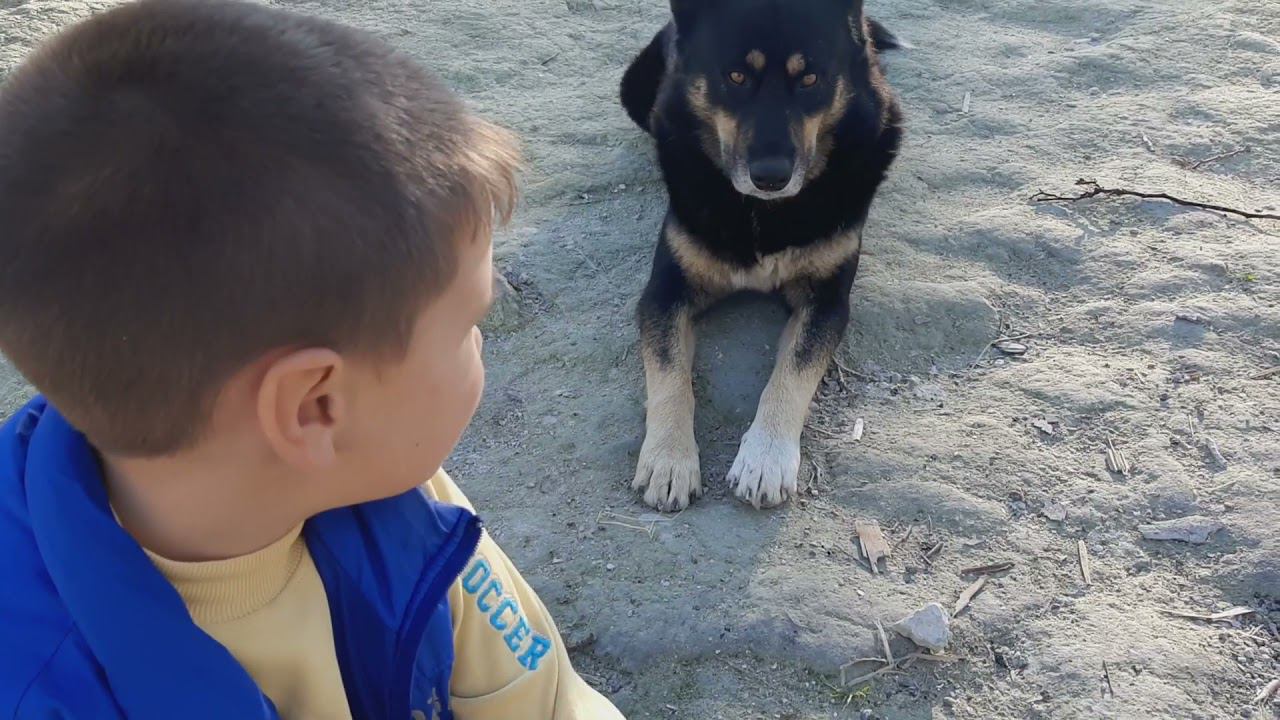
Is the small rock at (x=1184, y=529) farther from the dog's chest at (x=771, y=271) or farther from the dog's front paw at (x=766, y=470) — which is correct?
the dog's chest at (x=771, y=271)

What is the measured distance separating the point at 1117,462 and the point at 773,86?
1.67m

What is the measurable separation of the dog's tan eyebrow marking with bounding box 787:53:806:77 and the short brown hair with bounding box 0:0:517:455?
2470 millimetres

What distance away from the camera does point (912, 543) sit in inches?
110

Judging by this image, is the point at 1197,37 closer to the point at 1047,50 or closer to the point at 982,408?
the point at 1047,50

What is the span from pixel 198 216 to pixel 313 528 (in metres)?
0.63

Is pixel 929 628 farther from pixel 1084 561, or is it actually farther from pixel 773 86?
pixel 773 86

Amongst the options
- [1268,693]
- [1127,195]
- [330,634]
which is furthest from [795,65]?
[330,634]

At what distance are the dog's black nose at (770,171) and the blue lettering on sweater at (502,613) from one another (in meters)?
2.13

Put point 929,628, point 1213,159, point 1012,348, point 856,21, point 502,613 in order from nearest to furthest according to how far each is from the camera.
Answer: point 502,613, point 929,628, point 1012,348, point 856,21, point 1213,159

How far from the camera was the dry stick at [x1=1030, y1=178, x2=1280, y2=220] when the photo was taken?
3.84 meters

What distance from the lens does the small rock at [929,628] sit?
2496mm

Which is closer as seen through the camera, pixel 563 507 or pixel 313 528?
pixel 313 528

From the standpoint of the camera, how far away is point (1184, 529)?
276 cm

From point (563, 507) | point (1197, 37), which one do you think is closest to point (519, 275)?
point (563, 507)
